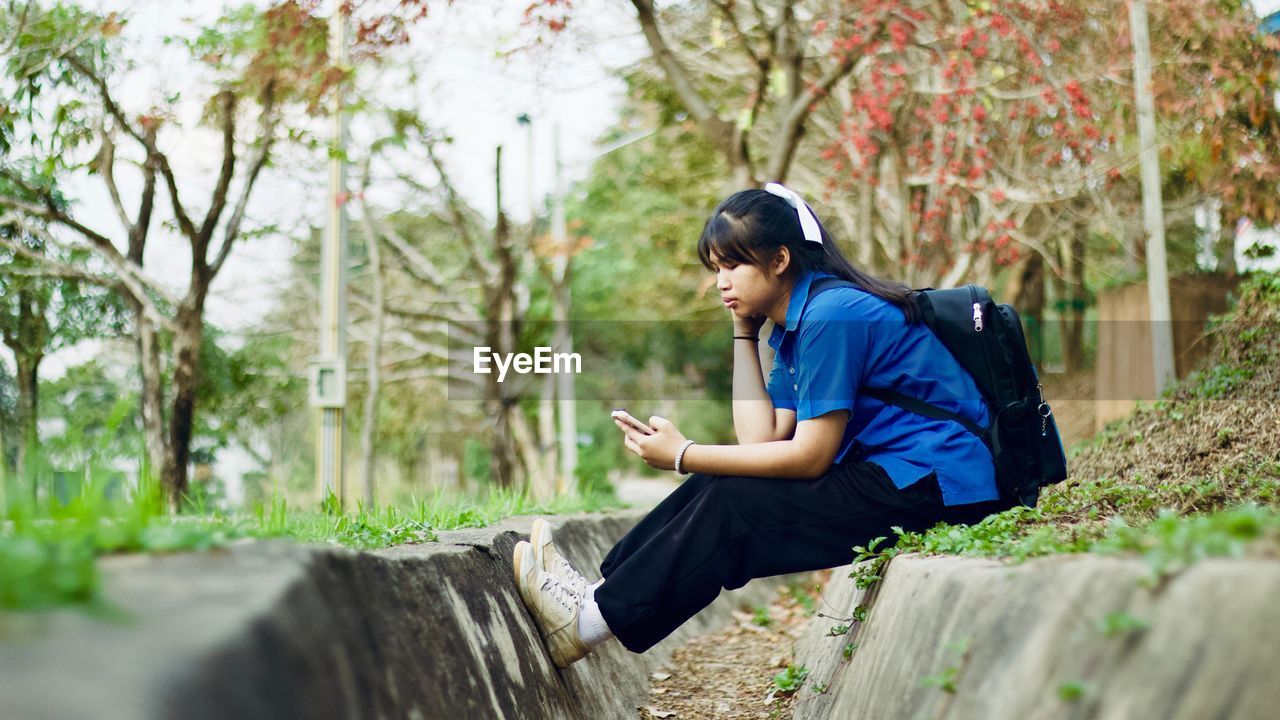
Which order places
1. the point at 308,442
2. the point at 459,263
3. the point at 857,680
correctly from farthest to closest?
1. the point at 308,442
2. the point at 459,263
3. the point at 857,680

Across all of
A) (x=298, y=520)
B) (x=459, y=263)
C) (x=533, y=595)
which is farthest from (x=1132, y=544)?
(x=459, y=263)

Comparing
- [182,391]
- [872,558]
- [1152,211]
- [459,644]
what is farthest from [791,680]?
[182,391]

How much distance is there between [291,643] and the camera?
1789 millimetres

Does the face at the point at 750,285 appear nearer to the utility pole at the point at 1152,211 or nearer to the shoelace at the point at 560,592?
the shoelace at the point at 560,592

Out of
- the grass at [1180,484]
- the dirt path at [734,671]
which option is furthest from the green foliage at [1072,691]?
the dirt path at [734,671]

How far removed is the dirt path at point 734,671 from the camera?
14.2 ft

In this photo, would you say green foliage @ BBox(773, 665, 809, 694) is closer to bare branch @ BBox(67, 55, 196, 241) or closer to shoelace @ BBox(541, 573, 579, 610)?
shoelace @ BBox(541, 573, 579, 610)

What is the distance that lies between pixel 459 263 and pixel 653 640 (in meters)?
20.8

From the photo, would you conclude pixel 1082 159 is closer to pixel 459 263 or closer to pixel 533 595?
pixel 533 595

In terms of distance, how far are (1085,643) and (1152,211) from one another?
7.89 m

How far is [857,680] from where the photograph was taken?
3.24 m

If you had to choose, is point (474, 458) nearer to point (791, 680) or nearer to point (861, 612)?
point (791, 680)

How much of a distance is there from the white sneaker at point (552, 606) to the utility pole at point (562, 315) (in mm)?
11546

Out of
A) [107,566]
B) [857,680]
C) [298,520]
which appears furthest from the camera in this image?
[298,520]
